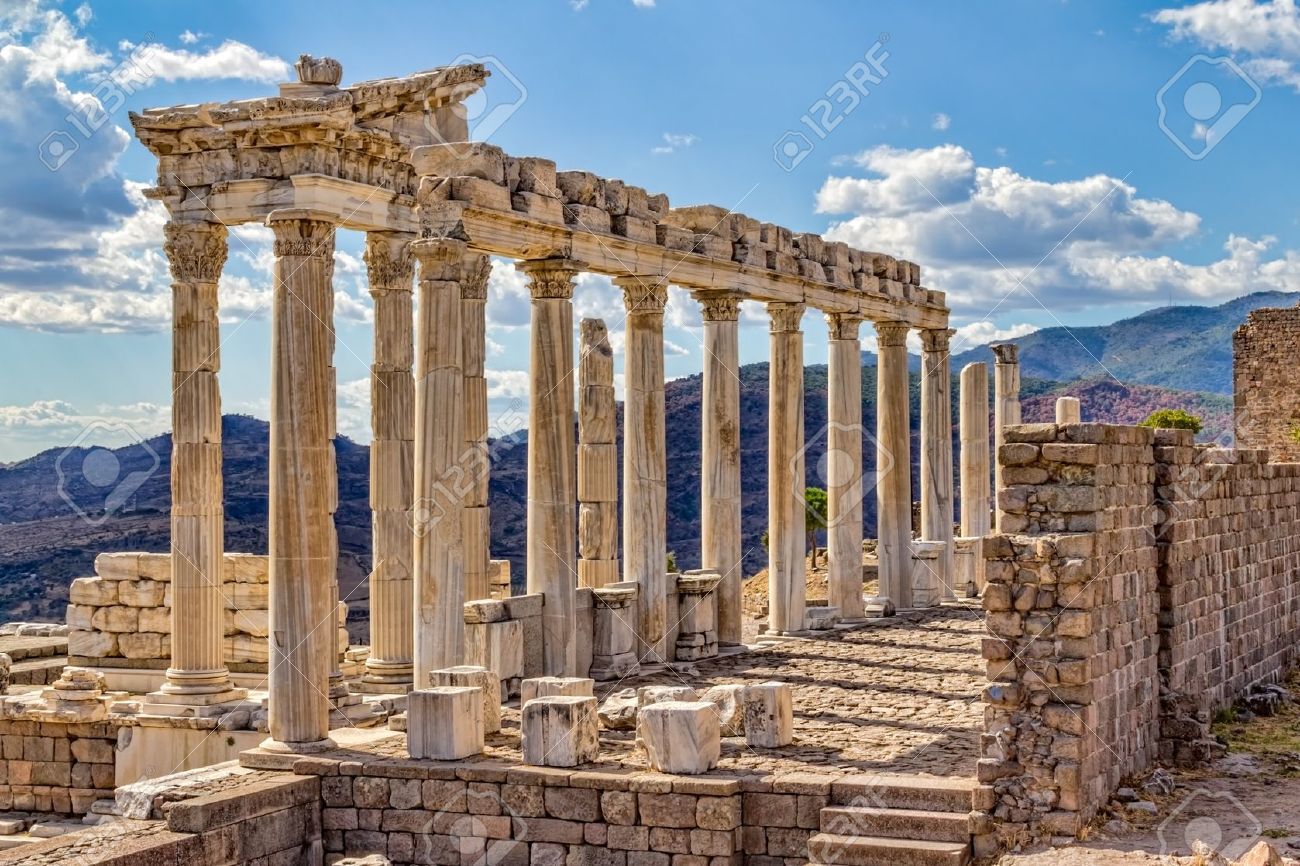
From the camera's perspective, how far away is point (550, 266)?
2006cm

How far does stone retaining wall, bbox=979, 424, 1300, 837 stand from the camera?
13102mm

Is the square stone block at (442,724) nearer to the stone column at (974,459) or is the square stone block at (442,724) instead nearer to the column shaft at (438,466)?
the column shaft at (438,466)

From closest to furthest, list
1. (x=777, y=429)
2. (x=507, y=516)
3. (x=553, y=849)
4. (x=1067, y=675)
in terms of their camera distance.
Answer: (x=1067, y=675) → (x=553, y=849) → (x=777, y=429) → (x=507, y=516)

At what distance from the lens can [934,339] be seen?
3219 centimetres

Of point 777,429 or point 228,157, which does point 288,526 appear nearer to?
point 228,157

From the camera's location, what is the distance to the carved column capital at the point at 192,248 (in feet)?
64.8

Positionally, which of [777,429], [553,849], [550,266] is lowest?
[553,849]

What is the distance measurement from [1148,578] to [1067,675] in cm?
288

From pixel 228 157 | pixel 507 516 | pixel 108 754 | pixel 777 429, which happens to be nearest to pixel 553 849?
pixel 108 754

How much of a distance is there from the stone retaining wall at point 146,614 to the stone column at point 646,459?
14.8ft

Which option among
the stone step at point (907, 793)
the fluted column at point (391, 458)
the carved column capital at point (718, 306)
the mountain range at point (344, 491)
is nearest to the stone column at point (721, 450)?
the carved column capital at point (718, 306)

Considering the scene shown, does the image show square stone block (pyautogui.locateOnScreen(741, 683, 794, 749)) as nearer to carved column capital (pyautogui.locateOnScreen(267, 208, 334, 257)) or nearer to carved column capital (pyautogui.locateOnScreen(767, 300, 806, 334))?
carved column capital (pyautogui.locateOnScreen(267, 208, 334, 257))

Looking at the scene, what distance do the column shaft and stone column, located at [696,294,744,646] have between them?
678 cm

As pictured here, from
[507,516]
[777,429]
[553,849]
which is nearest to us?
[553,849]
